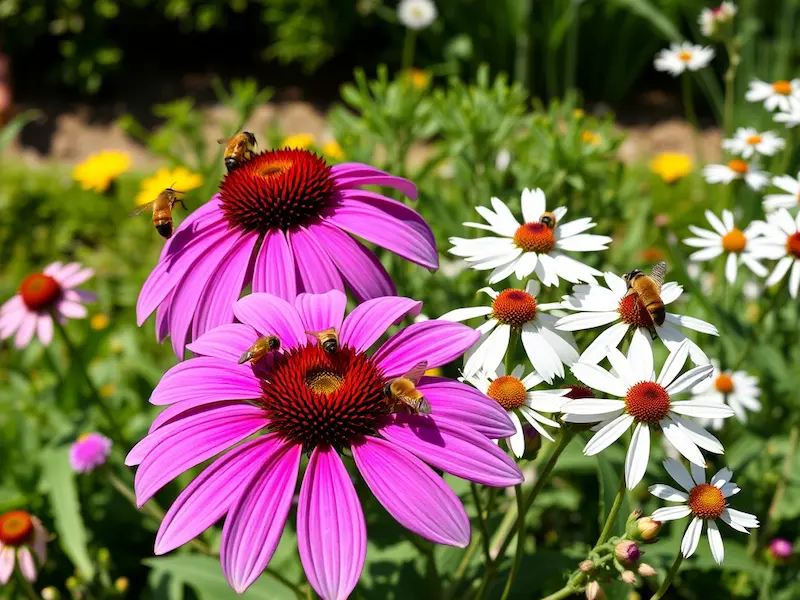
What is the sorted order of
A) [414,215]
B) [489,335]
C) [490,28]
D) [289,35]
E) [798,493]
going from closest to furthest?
[489,335]
[414,215]
[798,493]
[490,28]
[289,35]

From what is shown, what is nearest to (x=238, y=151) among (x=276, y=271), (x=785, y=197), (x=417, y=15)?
(x=276, y=271)

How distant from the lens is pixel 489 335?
3.91 feet

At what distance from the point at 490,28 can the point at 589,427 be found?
13.9 feet

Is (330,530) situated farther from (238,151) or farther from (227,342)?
(238,151)

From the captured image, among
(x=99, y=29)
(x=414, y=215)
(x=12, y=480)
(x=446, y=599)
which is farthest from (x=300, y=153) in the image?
(x=99, y=29)

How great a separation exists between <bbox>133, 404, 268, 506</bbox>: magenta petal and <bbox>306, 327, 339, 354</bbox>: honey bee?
0.42 feet

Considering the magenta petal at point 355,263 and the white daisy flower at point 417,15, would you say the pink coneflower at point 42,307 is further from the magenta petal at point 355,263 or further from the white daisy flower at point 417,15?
the white daisy flower at point 417,15

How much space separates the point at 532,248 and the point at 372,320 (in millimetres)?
324

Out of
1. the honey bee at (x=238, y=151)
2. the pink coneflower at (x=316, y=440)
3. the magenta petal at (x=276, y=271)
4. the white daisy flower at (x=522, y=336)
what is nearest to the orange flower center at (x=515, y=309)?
the white daisy flower at (x=522, y=336)

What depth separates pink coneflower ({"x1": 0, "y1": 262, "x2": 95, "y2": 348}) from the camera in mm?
1955

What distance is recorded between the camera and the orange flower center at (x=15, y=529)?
1600 mm

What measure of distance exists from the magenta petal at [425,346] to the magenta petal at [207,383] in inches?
7.3

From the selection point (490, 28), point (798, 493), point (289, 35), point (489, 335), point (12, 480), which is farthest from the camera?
point (289, 35)

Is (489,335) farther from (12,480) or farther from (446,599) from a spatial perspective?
(12,480)
